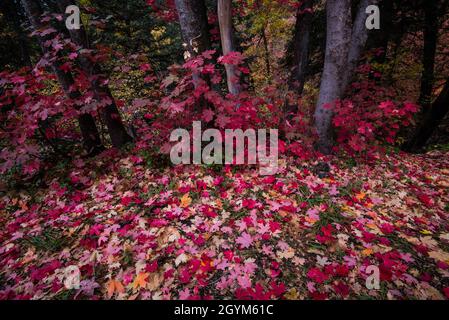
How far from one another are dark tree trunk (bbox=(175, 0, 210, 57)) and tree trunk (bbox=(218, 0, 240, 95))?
50 centimetres

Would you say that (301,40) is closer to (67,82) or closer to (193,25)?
(193,25)

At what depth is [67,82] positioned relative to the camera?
16.9 ft

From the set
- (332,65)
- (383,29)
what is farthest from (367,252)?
(383,29)

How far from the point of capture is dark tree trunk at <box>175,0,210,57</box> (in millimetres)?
4117

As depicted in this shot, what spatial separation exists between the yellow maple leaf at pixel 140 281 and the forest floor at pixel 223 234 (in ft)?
0.07

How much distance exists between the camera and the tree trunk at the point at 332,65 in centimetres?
459

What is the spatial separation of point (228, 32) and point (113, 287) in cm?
478

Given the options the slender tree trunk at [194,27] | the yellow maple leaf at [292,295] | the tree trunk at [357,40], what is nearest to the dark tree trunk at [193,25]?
the slender tree trunk at [194,27]

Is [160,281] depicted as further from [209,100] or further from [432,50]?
[432,50]

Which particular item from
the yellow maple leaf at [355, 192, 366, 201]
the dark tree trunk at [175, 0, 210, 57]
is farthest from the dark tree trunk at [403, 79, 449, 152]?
the dark tree trunk at [175, 0, 210, 57]

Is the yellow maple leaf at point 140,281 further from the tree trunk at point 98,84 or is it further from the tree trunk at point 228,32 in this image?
the tree trunk at point 228,32

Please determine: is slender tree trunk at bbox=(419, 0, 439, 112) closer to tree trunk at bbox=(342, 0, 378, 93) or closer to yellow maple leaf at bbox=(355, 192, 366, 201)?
tree trunk at bbox=(342, 0, 378, 93)

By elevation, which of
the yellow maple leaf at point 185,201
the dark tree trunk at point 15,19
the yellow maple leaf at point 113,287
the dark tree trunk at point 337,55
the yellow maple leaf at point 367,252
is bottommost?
the yellow maple leaf at point 367,252
